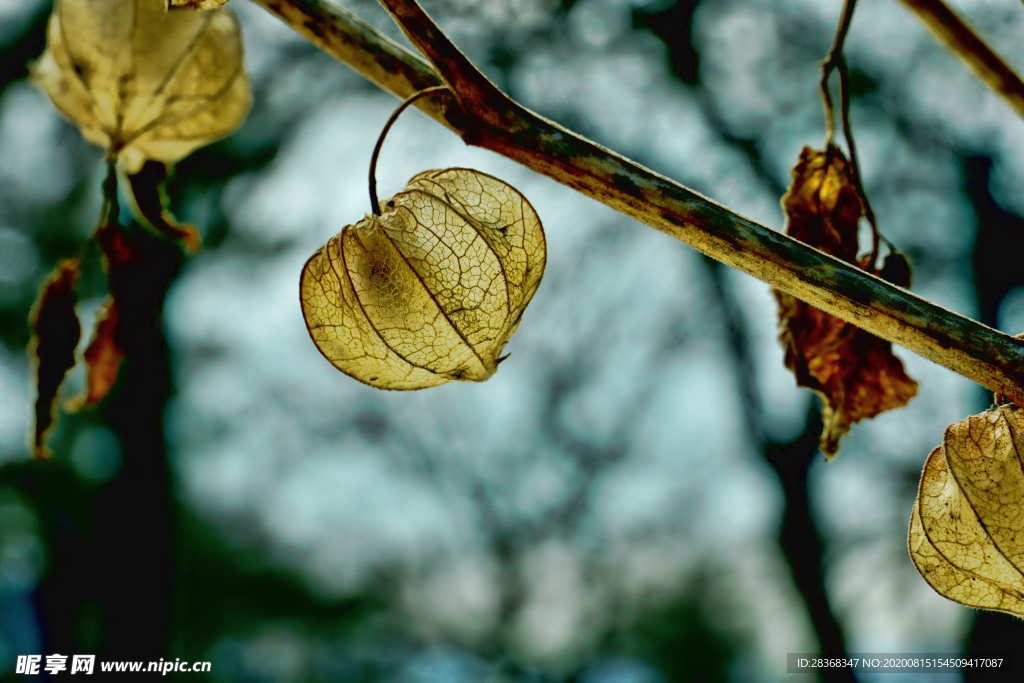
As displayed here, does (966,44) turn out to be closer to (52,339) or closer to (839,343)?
(839,343)

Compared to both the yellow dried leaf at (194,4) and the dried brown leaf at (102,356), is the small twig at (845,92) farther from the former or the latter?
the dried brown leaf at (102,356)

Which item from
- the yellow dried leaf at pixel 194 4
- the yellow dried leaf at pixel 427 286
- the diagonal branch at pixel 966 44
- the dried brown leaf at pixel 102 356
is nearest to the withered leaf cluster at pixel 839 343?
the diagonal branch at pixel 966 44

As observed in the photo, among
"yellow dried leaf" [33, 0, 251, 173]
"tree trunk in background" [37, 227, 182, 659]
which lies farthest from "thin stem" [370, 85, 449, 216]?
"tree trunk in background" [37, 227, 182, 659]

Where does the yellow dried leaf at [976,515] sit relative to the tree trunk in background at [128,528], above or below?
below

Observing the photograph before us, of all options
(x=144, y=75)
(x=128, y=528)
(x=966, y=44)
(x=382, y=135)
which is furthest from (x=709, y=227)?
(x=128, y=528)

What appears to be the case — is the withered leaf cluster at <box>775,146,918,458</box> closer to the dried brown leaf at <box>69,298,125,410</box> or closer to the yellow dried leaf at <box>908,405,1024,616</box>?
the yellow dried leaf at <box>908,405,1024,616</box>
